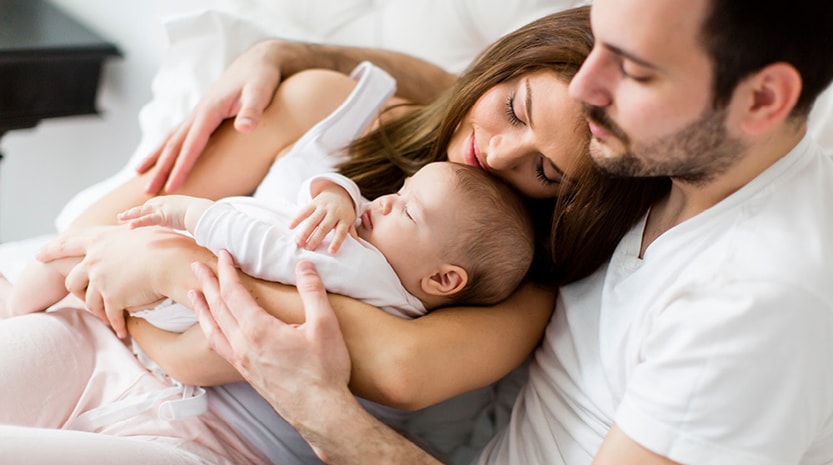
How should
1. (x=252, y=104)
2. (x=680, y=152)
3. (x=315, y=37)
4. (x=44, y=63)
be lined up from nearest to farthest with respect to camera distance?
(x=680, y=152), (x=252, y=104), (x=315, y=37), (x=44, y=63)

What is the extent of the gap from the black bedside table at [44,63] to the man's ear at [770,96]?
1.76 metres

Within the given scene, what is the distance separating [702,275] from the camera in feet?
Result: 3.22

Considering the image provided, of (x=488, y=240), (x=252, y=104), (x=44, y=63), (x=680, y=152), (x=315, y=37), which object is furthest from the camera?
(x=44, y=63)

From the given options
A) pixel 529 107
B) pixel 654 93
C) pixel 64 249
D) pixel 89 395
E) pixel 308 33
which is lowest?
pixel 89 395

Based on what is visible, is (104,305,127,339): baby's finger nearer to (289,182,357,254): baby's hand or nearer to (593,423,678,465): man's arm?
(289,182,357,254): baby's hand

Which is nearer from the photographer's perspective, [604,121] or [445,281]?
[604,121]

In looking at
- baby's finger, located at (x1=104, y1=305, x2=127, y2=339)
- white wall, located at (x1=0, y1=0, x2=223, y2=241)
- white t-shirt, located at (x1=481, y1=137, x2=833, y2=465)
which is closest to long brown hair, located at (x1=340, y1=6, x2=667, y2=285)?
white t-shirt, located at (x1=481, y1=137, x2=833, y2=465)

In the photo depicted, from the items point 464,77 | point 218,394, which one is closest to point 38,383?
point 218,394

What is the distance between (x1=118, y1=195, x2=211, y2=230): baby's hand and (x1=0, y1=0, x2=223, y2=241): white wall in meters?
1.07

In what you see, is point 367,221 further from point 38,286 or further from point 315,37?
point 315,37

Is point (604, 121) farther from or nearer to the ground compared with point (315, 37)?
farther from the ground

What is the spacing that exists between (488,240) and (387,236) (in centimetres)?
15

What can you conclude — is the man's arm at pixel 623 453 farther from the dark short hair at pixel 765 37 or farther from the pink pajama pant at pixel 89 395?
the pink pajama pant at pixel 89 395

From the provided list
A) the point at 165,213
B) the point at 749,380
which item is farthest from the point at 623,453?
the point at 165,213
